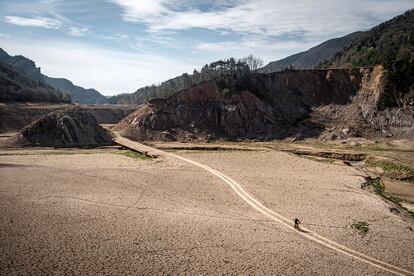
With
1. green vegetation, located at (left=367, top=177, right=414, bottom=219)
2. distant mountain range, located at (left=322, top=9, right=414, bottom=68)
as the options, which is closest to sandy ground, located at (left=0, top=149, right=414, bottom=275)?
green vegetation, located at (left=367, top=177, right=414, bottom=219)

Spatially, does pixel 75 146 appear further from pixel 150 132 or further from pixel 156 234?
pixel 156 234

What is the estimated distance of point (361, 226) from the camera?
19.4m

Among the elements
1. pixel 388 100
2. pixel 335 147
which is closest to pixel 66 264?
pixel 335 147

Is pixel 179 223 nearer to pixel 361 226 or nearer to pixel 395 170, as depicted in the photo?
pixel 361 226

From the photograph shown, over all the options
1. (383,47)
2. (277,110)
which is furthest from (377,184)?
(383,47)

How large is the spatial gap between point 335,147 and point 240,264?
39057mm

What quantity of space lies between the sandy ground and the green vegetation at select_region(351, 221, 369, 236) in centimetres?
31

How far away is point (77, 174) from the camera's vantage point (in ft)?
92.1

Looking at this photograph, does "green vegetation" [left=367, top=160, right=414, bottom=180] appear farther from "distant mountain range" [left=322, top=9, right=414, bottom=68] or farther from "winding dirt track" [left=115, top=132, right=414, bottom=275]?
"distant mountain range" [left=322, top=9, right=414, bottom=68]

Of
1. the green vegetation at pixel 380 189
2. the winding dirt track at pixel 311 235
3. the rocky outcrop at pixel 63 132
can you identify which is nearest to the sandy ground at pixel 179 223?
the winding dirt track at pixel 311 235

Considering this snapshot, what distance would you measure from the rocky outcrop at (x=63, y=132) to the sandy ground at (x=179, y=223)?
65.2ft

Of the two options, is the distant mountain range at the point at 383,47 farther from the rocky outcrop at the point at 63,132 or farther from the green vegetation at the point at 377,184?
the rocky outcrop at the point at 63,132

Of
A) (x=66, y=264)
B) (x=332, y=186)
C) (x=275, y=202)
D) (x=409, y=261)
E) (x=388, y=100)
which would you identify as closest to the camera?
(x=66, y=264)

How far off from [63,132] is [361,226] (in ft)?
140
